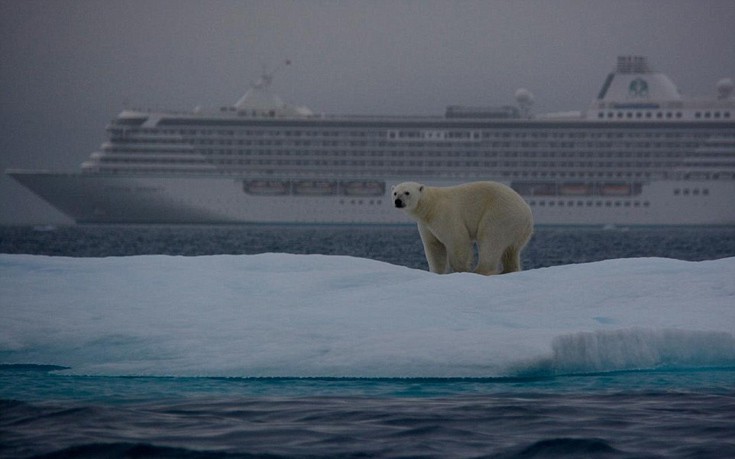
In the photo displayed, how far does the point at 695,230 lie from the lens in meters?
76.0

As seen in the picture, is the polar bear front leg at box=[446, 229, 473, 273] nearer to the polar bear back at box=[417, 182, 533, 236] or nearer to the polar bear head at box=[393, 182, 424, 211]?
the polar bear back at box=[417, 182, 533, 236]

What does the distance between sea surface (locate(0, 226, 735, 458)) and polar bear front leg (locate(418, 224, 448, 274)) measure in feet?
12.1

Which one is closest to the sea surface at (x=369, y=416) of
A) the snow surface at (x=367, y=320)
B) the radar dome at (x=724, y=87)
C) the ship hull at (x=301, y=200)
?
the snow surface at (x=367, y=320)

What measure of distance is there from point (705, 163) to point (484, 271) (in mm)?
69600

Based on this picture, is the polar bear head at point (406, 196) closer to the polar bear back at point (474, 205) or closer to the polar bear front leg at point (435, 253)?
the polar bear back at point (474, 205)

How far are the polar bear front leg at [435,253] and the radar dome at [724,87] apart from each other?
7400 centimetres

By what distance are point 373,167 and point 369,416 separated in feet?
223

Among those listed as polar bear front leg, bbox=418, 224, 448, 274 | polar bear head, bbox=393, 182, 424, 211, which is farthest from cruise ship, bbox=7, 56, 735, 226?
polar bear head, bbox=393, 182, 424, 211

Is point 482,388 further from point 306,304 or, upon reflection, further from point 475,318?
point 306,304

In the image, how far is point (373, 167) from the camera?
2889 inches

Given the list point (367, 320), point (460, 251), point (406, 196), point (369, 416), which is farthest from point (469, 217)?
point (369, 416)

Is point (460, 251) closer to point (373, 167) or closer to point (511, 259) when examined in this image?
point (511, 259)

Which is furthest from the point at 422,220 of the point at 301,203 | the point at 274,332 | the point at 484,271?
the point at 301,203

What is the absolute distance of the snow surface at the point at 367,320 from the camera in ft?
A: 21.3
